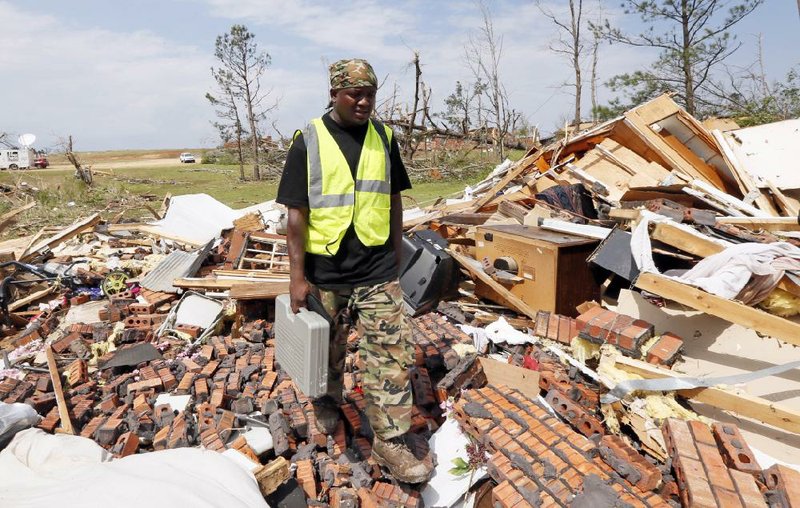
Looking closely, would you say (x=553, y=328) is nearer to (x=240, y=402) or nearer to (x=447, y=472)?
(x=447, y=472)

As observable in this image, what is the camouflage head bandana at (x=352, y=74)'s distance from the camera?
2268 millimetres

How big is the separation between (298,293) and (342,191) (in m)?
0.54

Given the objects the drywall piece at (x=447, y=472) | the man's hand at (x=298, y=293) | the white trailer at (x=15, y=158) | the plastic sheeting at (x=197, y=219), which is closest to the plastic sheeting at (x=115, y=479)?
the man's hand at (x=298, y=293)

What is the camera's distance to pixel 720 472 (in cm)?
244

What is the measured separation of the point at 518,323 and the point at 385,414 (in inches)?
85.7

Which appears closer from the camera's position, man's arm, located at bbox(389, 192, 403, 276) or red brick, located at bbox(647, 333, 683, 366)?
man's arm, located at bbox(389, 192, 403, 276)

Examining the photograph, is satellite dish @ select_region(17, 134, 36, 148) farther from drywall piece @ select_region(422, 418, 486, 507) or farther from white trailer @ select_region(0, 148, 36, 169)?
drywall piece @ select_region(422, 418, 486, 507)

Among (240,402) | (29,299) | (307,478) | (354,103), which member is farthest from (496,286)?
(29,299)

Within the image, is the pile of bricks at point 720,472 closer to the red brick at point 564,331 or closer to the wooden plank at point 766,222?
the red brick at point 564,331

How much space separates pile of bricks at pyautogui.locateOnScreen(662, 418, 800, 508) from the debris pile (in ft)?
0.04

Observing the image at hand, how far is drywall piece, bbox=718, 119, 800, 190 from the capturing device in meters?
5.67

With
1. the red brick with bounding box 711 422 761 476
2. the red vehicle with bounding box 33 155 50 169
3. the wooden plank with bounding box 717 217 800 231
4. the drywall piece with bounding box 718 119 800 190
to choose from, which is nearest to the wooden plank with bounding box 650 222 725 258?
the wooden plank with bounding box 717 217 800 231

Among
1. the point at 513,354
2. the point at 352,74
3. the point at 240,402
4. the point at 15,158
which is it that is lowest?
the point at 240,402

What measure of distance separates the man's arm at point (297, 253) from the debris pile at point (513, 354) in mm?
832
